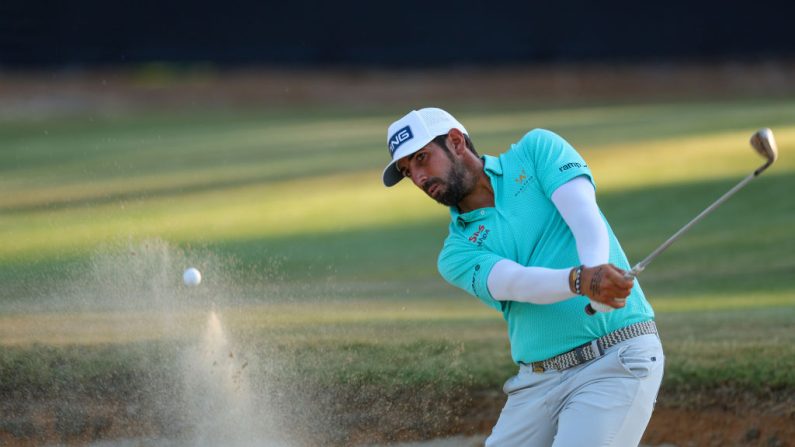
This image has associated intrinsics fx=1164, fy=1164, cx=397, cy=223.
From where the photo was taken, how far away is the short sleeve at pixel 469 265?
4.50m

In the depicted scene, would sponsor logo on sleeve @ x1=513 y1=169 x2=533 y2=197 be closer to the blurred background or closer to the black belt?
the black belt

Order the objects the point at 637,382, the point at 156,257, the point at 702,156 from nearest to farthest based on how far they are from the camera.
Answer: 1. the point at 637,382
2. the point at 156,257
3. the point at 702,156

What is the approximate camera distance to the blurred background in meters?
6.91

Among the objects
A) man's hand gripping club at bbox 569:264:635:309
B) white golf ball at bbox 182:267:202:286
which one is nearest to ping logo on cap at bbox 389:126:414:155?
man's hand gripping club at bbox 569:264:635:309

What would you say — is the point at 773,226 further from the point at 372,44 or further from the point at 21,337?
the point at 372,44

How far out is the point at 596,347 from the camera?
14.6 ft

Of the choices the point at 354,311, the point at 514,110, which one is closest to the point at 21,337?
the point at 354,311

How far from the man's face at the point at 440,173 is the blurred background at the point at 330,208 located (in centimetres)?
251

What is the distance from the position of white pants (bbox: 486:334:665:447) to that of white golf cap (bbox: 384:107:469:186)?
102cm

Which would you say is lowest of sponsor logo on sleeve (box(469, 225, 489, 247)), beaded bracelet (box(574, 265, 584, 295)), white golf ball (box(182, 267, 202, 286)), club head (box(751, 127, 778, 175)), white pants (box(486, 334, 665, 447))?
white golf ball (box(182, 267, 202, 286))

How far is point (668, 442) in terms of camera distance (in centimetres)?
657

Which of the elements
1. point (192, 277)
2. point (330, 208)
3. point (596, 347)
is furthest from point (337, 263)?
point (596, 347)

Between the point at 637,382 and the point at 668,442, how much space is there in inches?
92.6

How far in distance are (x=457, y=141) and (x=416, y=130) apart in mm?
192
